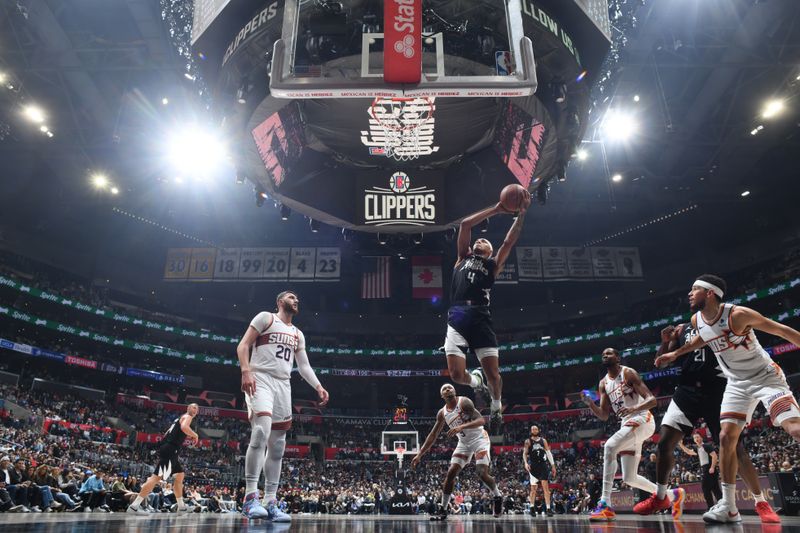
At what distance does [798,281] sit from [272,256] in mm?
30017

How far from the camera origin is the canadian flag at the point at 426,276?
30.5 meters

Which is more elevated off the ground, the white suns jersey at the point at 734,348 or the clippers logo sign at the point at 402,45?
the clippers logo sign at the point at 402,45

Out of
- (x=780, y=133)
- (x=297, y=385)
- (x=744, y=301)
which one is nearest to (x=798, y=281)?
(x=744, y=301)

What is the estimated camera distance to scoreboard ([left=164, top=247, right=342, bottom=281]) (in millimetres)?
31670

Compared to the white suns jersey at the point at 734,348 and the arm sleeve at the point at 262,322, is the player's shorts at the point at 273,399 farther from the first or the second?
the white suns jersey at the point at 734,348

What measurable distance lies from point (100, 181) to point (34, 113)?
243 inches

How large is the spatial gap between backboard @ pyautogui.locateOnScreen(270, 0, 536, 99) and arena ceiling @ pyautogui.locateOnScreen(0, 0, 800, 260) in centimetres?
543

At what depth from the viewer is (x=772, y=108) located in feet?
66.9

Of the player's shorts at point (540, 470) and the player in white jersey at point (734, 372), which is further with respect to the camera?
the player's shorts at point (540, 470)

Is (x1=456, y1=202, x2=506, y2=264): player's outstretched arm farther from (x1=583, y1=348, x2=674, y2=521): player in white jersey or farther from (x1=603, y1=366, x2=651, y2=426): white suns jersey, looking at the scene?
(x1=603, y1=366, x2=651, y2=426): white suns jersey

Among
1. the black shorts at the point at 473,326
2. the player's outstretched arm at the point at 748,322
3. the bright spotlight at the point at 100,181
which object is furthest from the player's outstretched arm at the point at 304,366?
the bright spotlight at the point at 100,181

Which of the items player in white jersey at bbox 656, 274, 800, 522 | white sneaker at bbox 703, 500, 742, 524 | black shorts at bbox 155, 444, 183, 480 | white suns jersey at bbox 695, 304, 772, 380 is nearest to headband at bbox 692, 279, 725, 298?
player in white jersey at bbox 656, 274, 800, 522

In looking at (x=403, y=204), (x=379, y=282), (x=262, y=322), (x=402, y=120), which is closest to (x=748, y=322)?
(x=262, y=322)

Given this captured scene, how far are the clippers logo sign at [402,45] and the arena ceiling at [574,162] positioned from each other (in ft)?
25.7
